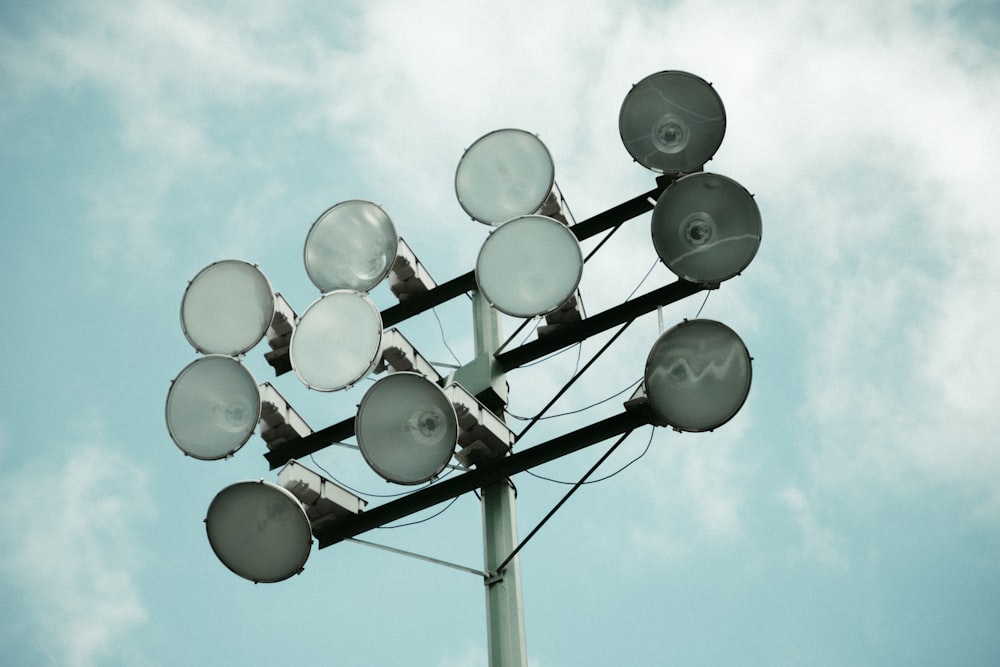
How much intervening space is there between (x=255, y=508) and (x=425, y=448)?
119 cm

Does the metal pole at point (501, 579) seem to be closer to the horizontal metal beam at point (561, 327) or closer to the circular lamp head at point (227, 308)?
the horizontal metal beam at point (561, 327)

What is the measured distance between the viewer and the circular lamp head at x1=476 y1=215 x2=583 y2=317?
23.3 feet

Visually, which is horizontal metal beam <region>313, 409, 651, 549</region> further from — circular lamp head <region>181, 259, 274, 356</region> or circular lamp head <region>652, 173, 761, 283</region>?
circular lamp head <region>181, 259, 274, 356</region>

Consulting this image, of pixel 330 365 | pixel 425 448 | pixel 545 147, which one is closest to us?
pixel 425 448

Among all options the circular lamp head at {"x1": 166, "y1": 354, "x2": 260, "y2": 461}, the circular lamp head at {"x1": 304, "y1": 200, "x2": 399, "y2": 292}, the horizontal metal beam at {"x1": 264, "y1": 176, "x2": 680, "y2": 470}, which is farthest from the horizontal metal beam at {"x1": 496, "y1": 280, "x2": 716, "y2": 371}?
the circular lamp head at {"x1": 166, "y1": 354, "x2": 260, "y2": 461}

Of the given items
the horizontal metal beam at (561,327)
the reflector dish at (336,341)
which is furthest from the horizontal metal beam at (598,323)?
the reflector dish at (336,341)

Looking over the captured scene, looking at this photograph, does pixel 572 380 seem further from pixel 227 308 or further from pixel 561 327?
pixel 227 308

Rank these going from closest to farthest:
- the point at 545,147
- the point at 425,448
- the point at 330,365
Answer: the point at 425,448
the point at 330,365
the point at 545,147

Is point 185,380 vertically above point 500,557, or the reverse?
point 185,380

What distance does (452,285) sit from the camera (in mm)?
8586

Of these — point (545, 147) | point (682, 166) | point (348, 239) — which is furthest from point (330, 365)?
point (682, 166)

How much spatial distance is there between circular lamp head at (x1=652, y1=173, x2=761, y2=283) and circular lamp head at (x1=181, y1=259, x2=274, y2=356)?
3.00 meters

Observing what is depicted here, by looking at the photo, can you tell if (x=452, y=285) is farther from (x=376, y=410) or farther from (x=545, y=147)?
(x=376, y=410)

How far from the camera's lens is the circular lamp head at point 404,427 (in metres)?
6.66
